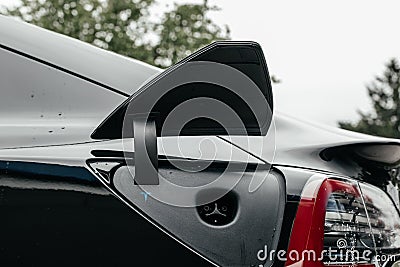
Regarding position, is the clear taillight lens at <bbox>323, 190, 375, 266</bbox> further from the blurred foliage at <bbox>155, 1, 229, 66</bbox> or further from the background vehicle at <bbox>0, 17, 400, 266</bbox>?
the blurred foliage at <bbox>155, 1, 229, 66</bbox>

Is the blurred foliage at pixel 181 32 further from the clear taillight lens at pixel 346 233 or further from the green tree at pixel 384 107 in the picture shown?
the green tree at pixel 384 107

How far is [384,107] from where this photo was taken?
55.6 meters

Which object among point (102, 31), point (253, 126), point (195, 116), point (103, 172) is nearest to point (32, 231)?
point (103, 172)

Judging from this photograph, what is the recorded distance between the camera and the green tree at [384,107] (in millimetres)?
53562

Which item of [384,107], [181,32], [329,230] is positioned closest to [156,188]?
[329,230]

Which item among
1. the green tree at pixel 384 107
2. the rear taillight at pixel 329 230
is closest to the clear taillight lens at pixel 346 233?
the rear taillight at pixel 329 230

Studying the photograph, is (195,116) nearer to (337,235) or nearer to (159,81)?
(159,81)

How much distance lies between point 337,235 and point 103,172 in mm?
582

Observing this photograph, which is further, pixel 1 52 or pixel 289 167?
pixel 1 52

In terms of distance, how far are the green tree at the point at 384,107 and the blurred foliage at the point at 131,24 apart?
3973 cm

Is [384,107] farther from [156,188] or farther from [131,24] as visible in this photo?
[156,188]

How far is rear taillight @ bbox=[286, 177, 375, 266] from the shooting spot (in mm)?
1632

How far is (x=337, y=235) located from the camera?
1670 mm

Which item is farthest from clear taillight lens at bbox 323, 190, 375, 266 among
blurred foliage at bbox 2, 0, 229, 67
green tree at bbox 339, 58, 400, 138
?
green tree at bbox 339, 58, 400, 138
